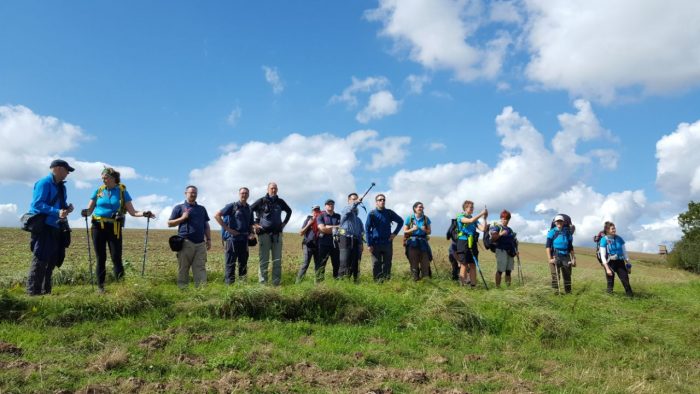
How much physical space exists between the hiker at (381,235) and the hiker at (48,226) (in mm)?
5728

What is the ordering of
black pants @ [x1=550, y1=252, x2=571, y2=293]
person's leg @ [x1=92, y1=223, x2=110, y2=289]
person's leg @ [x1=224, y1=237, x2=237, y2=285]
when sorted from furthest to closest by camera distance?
black pants @ [x1=550, y1=252, x2=571, y2=293] → person's leg @ [x1=224, y1=237, x2=237, y2=285] → person's leg @ [x1=92, y1=223, x2=110, y2=289]

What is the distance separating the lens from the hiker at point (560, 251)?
11133 millimetres

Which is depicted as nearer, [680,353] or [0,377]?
[0,377]

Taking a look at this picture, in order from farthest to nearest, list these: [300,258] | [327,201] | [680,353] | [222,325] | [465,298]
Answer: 1. [300,258]
2. [327,201]
3. [465,298]
4. [680,353]
5. [222,325]

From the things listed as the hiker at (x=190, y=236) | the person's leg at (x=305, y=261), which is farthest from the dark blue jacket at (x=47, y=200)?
the person's leg at (x=305, y=261)

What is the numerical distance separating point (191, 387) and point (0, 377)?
1.73 meters

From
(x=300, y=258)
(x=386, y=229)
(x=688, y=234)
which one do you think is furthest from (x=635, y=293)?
(x=688, y=234)

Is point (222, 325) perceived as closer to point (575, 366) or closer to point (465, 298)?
point (465, 298)

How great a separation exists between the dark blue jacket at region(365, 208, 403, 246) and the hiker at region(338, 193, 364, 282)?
23cm

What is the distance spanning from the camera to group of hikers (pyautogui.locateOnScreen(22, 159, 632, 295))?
7.71m

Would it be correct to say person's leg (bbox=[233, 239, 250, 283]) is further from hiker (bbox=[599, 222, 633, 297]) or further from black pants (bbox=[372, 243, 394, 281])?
hiker (bbox=[599, 222, 633, 297])

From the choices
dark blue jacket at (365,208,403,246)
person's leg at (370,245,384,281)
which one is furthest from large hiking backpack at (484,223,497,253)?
person's leg at (370,245,384,281)

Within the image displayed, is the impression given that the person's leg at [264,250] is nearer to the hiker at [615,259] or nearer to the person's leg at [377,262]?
the person's leg at [377,262]

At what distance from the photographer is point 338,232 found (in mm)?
10234
